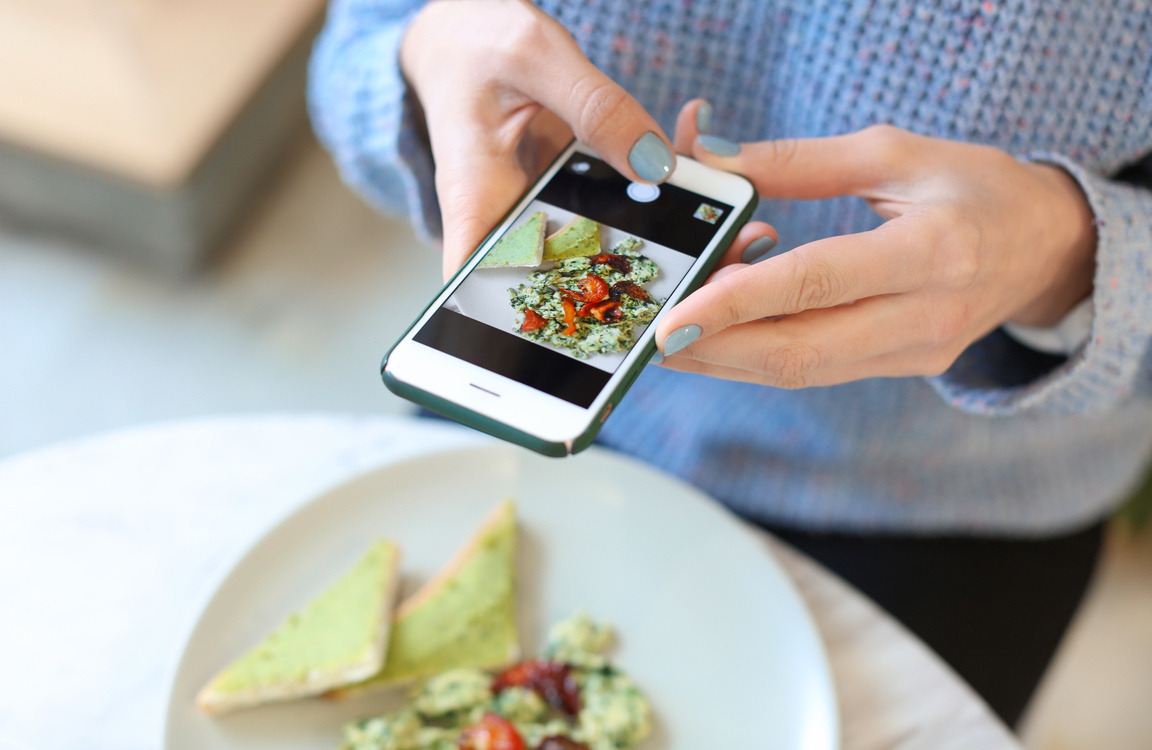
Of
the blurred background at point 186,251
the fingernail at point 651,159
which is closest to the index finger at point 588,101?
the fingernail at point 651,159

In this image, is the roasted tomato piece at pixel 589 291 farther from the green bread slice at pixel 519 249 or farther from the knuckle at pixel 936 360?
Result: the knuckle at pixel 936 360

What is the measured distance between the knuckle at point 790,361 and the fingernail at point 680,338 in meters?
0.06

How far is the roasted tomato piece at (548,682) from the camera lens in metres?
0.63

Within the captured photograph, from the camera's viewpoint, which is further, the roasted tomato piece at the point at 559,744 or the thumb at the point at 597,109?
the roasted tomato piece at the point at 559,744

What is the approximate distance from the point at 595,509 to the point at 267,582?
26 centimetres

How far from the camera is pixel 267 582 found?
658 mm

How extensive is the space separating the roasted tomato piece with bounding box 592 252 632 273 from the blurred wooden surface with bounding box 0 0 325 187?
1226 millimetres

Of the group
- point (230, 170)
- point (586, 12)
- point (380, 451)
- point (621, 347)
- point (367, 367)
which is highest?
point (586, 12)

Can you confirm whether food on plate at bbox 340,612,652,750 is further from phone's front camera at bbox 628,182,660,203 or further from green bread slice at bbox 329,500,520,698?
phone's front camera at bbox 628,182,660,203

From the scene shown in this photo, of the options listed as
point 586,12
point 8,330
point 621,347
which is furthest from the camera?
point 8,330

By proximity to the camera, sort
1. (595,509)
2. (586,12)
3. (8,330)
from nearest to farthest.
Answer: (586,12), (595,509), (8,330)

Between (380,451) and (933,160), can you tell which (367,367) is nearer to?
(380,451)

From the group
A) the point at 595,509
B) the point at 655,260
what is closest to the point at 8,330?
the point at 595,509

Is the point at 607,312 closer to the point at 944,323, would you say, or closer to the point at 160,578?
the point at 944,323
